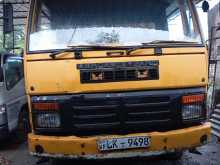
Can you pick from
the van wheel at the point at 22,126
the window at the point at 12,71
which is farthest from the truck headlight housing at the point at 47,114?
the van wheel at the point at 22,126

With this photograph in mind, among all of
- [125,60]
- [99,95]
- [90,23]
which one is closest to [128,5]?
[90,23]

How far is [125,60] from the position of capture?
581 cm

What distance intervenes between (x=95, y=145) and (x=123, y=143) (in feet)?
1.16

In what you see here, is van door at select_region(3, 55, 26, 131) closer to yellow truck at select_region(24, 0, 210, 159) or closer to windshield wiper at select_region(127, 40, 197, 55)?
yellow truck at select_region(24, 0, 210, 159)

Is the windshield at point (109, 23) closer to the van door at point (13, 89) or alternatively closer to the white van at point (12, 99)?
the white van at point (12, 99)

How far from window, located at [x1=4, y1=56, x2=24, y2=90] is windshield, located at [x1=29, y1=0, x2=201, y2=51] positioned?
3.85 meters

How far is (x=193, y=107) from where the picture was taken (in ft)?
19.5

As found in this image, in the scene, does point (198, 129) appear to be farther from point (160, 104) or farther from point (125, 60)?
point (125, 60)

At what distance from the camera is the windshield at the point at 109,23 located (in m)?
6.08

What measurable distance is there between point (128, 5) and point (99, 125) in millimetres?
1763

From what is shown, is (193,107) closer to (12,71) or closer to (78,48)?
(78,48)

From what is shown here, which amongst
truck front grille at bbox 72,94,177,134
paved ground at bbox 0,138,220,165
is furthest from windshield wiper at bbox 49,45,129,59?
paved ground at bbox 0,138,220,165

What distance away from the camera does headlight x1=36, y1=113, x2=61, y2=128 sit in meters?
5.81

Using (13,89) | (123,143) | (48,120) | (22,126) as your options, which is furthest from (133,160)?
(22,126)
